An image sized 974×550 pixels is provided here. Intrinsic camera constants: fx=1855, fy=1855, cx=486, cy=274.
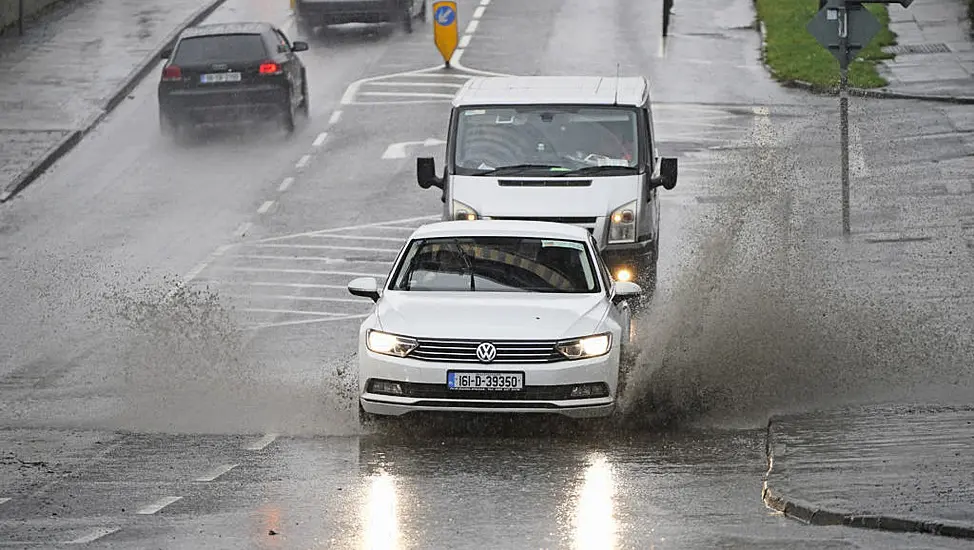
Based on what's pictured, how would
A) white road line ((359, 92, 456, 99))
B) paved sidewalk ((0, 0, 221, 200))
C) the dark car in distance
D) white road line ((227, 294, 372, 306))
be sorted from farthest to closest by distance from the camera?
the dark car in distance → white road line ((359, 92, 456, 99)) → paved sidewalk ((0, 0, 221, 200)) → white road line ((227, 294, 372, 306))

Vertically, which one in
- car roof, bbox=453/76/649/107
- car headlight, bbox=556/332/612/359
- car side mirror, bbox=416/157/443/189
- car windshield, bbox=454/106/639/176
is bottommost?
car side mirror, bbox=416/157/443/189

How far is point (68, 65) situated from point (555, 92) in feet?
61.3

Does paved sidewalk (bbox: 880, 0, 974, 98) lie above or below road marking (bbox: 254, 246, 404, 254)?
below

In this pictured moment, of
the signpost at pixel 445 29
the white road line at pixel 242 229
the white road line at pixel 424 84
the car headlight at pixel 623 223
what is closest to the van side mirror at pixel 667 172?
the car headlight at pixel 623 223

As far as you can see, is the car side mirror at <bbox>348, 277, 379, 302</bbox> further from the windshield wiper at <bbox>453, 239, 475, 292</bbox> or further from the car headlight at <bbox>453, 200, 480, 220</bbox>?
the car headlight at <bbox>453, 200, 480, 220</bbox>

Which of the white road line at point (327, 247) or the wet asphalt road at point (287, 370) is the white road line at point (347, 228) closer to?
the wet asphalt road at point (287, 370)

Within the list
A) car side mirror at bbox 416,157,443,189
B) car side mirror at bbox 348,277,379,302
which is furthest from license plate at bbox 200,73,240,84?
car side mirror at bbox 348,277,379,302

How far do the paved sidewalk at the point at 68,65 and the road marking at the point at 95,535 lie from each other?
1691cm

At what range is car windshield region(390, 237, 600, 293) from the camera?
12.4 meters

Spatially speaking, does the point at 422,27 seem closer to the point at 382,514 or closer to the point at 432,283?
the point at 432,283

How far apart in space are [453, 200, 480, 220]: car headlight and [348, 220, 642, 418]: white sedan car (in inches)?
163

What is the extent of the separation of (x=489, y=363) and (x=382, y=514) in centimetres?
213

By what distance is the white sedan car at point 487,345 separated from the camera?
1134cm

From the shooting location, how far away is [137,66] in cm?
3441
